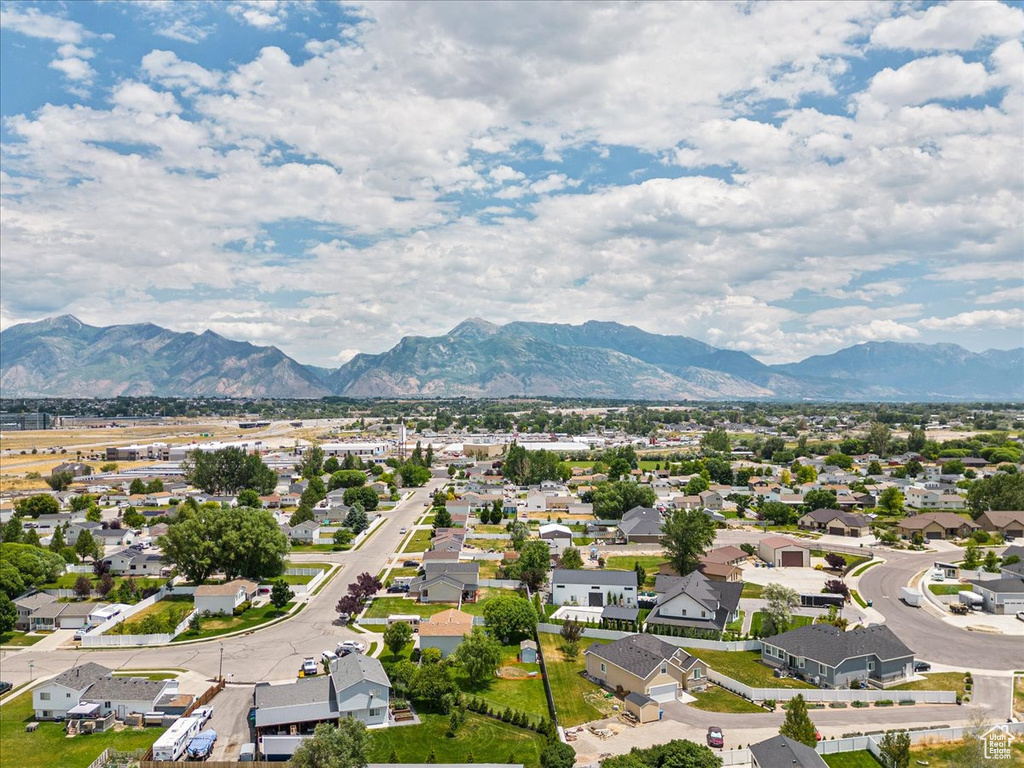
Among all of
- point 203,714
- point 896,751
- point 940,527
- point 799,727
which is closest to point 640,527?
point 940,527

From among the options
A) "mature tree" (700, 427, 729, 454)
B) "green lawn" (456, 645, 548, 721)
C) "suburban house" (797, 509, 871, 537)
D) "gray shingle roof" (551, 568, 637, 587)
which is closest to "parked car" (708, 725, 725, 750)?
"green lawn" (456, 645, 548, 721)

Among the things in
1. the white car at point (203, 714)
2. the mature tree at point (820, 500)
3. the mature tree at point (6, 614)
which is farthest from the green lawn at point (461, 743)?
the mature tree at point (820, 500)

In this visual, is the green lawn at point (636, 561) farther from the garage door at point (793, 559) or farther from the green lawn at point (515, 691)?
the green lawn at point (515, 691)

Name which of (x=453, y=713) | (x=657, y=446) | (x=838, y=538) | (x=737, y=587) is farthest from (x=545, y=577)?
(x=657, y=446)

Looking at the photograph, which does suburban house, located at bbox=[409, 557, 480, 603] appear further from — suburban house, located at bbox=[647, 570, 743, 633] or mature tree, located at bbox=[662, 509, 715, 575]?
mature tree, located at bbox=[662, 509, 715, 575]

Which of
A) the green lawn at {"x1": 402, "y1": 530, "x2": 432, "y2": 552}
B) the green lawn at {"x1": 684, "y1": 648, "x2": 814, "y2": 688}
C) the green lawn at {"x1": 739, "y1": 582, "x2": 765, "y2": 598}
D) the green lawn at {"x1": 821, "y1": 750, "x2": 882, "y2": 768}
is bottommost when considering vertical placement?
the green lawn at {"x1": 402, "y1": 530, "x2": 432, "y2": 552}

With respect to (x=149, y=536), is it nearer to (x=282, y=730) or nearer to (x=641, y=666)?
(x=282, y=730)
